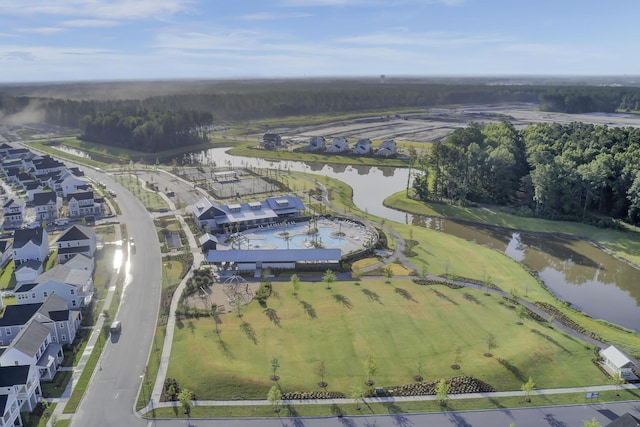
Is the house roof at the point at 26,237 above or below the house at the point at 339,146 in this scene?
below

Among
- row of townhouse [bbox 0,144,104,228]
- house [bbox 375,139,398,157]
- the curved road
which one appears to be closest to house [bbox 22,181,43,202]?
row of townhouse [bbox 0,144,104,228]

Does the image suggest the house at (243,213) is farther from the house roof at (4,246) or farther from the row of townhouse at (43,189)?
the house roof at (4,246)

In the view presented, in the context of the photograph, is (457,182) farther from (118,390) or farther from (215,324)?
(118,390)

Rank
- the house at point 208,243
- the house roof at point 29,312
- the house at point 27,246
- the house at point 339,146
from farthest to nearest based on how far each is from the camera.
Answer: the house at point 339,146 → the house at point 208,243 → the house at point 27,246 → the house roof at point 29,312

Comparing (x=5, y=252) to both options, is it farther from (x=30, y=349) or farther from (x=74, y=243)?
(x=30, y=349)

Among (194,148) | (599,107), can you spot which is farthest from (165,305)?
(599,107)

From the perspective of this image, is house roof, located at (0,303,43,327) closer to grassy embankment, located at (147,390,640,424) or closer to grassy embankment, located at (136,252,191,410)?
grassy embankment, located at (136,252,191,410)

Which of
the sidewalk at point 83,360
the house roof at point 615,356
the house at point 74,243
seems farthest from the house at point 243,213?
the house roof at point 615,356

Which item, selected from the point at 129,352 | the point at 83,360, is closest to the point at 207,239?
the point at 129,352
